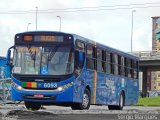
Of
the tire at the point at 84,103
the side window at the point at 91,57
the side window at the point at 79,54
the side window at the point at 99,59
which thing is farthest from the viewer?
the side window at the point at 99,59

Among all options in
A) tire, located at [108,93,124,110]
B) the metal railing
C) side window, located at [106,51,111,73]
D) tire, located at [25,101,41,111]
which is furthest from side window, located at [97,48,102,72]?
the metal railing

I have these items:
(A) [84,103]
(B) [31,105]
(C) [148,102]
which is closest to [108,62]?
(A) [84,103]

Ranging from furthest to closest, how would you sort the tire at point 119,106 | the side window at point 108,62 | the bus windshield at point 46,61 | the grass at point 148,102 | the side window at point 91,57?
the grass at point 148,102
the tire at point 119,106
the side window at point 108,62
the side window at point 91,57
the bus windshield at point 46,61

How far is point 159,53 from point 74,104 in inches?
2604

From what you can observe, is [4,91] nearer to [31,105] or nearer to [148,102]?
[31,105]

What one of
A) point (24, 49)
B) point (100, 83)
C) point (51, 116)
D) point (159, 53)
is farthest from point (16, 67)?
point (159, 53)

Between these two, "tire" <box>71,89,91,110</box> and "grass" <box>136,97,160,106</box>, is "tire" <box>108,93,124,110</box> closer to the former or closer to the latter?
"tire" <box>71,89,91,110</box>

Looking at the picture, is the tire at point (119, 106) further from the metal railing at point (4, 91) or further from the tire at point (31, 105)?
the tire at point (31, 105)

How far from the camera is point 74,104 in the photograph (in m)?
21.8

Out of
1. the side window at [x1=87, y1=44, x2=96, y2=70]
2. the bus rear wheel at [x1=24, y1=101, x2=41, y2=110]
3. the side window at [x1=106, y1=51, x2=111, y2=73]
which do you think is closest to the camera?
the bus rear wheel at [x1=24, y1=101, x2=41, y2=110]

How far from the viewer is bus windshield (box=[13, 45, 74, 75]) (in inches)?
806

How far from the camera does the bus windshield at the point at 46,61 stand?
2048cm

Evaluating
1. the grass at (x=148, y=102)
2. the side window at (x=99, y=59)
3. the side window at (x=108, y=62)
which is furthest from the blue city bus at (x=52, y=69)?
the grass at (x=148, y=102)

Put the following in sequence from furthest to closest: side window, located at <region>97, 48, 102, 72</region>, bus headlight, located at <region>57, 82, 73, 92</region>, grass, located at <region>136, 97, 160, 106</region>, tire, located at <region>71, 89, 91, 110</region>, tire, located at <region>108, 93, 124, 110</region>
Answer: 1. grass, located at <region>136, 97, 160, 106</region>
2. tire, located at <region>108, 93, 124, 110</region>
3. side window, located at <region>97, 48, 102, 72</region>
4. tire, located at <region>71, 89, 91, 110</region>
5. bus headlight, located at <region>57, 82, 73, 92</region>
